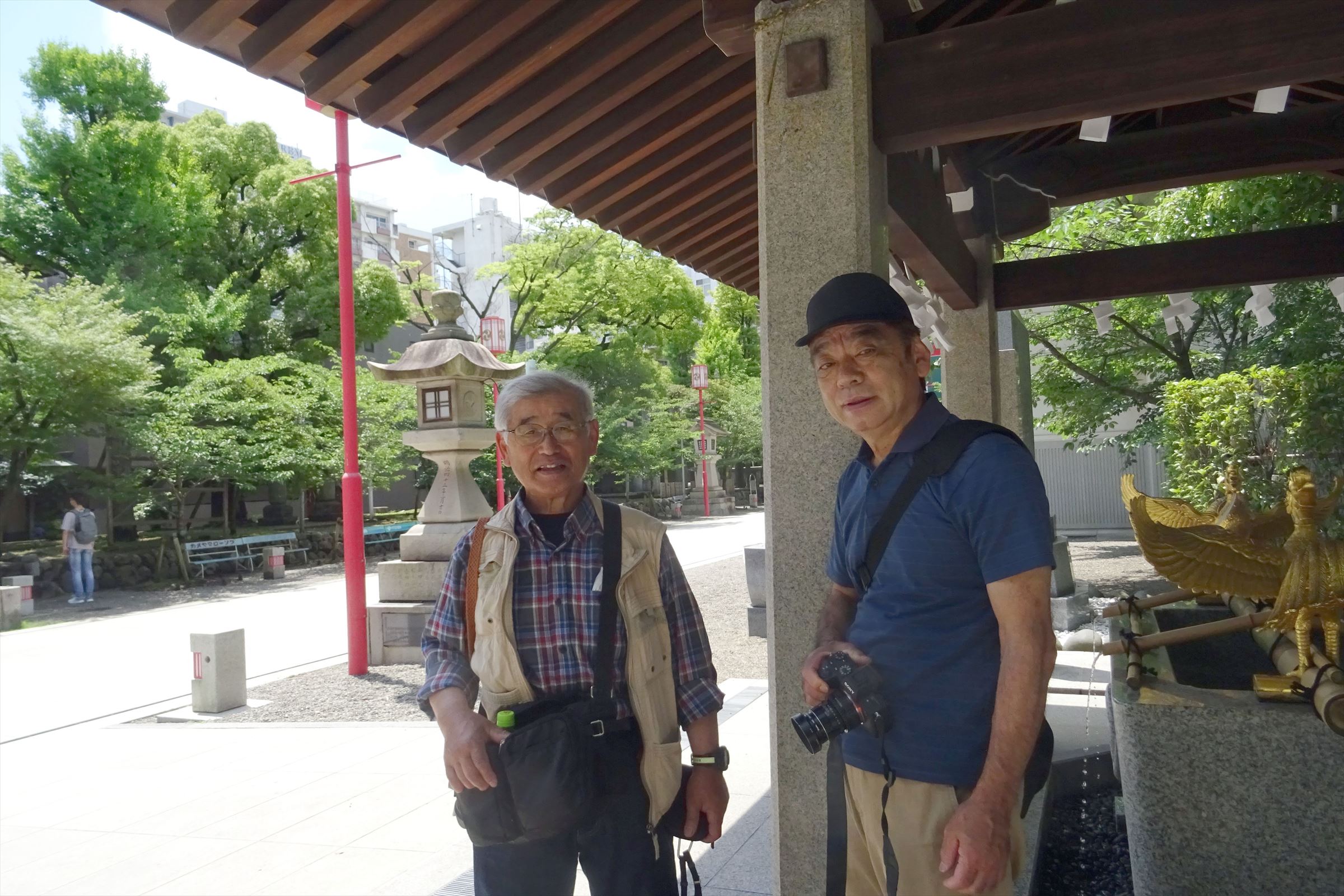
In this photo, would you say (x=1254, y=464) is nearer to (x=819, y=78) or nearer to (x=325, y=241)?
(x=819, y=78)

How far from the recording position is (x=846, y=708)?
185cm

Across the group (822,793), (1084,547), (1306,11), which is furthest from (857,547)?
(1084,547)

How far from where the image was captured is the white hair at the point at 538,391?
→ 2.40 metres

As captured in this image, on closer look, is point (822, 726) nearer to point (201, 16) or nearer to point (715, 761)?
point (715, 761)

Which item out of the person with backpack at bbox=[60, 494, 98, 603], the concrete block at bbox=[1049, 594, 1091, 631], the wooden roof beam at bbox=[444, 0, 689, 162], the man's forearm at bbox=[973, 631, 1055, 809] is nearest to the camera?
the man's forearm at bbox=[973, 631, 1055, 809]

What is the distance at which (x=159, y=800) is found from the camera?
5.50 metres

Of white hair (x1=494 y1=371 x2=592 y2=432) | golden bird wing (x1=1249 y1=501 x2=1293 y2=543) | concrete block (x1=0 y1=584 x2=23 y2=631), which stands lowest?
concrete block (x1=0 y1=584 x2=23 y2=631)

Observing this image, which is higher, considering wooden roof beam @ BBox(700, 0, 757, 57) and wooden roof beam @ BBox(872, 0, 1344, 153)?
wooden roof beam @ BBox(700, 0, 757, 57)

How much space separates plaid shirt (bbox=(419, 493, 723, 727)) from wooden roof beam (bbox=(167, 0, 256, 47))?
71.7 inches

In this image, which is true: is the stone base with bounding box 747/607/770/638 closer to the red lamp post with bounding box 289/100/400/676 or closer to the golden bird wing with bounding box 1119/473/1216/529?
the red lamp post with bounding box 289/100/400/676

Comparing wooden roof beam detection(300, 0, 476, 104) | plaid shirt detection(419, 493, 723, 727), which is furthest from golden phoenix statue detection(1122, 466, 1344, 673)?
wooden roof beam detection(300, 0, 476, 104)

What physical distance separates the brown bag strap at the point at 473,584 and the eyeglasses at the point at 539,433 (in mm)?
230

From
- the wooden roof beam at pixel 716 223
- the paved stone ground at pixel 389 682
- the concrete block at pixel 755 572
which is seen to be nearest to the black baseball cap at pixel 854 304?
the wooden roof beam at pixel 716 223

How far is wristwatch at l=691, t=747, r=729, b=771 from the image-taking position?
2.37 metres
